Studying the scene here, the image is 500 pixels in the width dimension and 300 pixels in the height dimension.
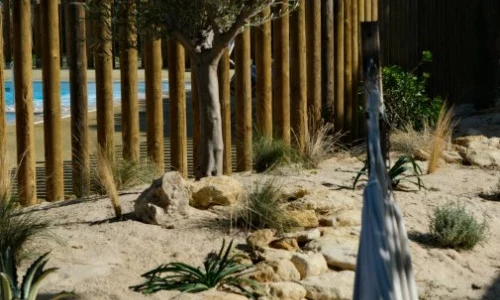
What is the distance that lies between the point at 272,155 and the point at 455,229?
2364 mm

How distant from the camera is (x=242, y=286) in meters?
5.32

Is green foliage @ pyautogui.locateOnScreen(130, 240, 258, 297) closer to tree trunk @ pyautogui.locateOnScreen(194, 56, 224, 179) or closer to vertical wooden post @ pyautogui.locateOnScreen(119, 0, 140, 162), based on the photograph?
tree trunk @ pyautogui.locateOnScreen(194, 56, 224, 179)

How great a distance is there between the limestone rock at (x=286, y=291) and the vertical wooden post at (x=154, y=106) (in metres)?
2.56

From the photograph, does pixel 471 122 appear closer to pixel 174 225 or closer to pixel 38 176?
pixel 38 176

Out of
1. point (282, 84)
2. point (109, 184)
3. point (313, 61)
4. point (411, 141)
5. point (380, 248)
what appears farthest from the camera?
point (313, 61)

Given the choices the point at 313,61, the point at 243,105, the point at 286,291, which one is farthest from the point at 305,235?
the point at 313,61

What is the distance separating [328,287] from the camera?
5.43m

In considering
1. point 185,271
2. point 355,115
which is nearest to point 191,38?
point 185,271

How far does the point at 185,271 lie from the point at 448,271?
66.6 inches

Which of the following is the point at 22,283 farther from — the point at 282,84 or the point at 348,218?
the point at 282,84

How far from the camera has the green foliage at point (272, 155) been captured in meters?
8.20

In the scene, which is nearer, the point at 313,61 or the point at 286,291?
the point at 286,291

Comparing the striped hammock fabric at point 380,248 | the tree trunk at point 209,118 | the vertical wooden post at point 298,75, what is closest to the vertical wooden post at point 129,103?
the tree trunk at point 209,118

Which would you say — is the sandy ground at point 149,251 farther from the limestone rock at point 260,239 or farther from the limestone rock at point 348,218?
the limestone rock at point 348,218
